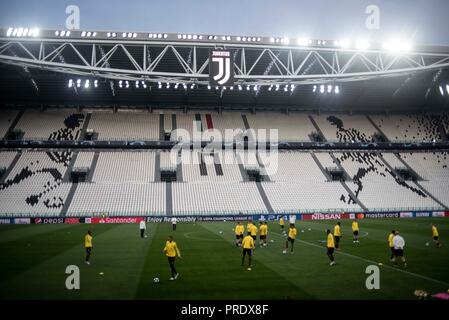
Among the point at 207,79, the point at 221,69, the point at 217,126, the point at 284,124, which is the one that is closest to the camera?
the point at 221,69

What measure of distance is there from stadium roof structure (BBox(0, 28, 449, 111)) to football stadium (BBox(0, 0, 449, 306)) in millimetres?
273

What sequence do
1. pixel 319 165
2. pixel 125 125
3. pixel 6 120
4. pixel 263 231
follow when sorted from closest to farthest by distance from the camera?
pixel 263 231 < pixel 6 120 < pixel 319 165 < pixel 125 125

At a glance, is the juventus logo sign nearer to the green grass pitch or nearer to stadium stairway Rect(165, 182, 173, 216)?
the green grass pitch

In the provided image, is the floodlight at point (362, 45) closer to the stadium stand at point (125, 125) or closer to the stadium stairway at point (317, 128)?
the stadium stairway at point (317, 128)

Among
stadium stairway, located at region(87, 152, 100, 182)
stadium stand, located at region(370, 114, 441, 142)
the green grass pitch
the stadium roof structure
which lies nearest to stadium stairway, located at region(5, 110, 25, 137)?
the stadium roof structure

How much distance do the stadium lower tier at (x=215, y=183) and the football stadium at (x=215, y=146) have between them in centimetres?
19

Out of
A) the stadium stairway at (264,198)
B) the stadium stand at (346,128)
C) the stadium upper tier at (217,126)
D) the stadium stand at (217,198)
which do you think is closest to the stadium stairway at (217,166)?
the stadium stand at (217,198)

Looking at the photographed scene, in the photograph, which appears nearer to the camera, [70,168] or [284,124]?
[70,168]

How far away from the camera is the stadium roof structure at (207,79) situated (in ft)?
122

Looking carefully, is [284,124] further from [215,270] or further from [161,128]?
[215,270]

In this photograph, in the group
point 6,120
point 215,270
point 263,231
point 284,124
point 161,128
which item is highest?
point 284,124

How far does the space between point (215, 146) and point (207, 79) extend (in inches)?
652

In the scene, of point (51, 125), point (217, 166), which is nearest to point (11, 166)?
point (51, 125)

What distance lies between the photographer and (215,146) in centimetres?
5306
